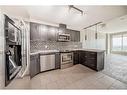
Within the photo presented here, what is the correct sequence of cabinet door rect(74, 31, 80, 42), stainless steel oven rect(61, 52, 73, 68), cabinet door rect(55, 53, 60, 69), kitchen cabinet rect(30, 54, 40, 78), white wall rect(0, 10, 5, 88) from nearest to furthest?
white wall rect(0, 10, 5, 88) → kitchen cabinet rect(30, 54, 40, 78) → cabinet door rect(55, 53, 60, 69) → stainless steel oven rect(61, 52, 73, 68) → cabinet door rect(74, 31, 80, 42)

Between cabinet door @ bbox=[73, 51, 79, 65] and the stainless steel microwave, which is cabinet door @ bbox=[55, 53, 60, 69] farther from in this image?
cabinet door @ bbox=[73, 51, 79, 65]

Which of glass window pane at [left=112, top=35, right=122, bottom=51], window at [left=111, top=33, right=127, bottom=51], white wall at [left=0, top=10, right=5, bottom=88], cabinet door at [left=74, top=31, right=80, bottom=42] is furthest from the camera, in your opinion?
glass window pane at [left=112, top=35, right=122, bottom=51]

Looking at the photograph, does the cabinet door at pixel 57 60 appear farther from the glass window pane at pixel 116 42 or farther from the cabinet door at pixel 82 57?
the glass window pane at pixel 116 42

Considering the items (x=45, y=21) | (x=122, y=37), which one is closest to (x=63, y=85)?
(x=45, y=21)

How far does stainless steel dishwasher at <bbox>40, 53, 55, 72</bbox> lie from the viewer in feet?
9.26

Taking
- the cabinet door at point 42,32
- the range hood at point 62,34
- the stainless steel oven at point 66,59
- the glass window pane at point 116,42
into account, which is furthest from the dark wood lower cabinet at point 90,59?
the glass window pane at point 116,42

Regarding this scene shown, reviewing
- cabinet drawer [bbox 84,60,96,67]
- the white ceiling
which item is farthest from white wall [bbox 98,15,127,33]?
cabinet drawer [bbox 84,60,96,67]

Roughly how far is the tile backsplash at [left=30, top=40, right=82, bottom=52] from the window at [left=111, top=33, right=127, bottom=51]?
14.8 ft

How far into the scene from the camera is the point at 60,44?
385 cm

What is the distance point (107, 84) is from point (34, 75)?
2060 mm

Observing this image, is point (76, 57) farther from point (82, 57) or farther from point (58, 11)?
point (58, 11)

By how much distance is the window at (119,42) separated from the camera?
6.67 meters

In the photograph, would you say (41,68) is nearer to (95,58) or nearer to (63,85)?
(63,85)

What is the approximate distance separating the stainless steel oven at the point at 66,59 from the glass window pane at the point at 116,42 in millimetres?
5709
